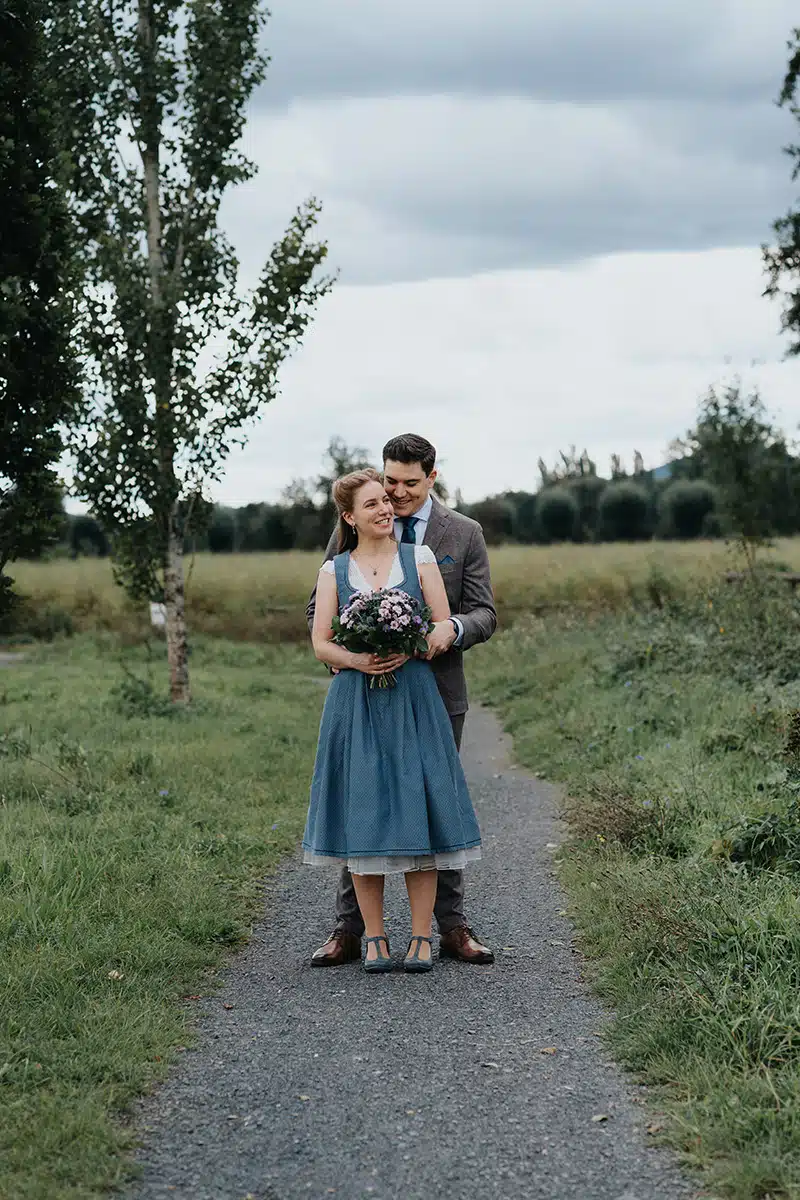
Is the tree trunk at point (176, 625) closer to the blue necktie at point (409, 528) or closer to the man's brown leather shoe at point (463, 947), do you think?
the blue necktie at point (409, 528)

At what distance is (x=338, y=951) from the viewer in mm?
6020

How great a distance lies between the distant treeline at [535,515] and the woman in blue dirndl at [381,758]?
4040cm

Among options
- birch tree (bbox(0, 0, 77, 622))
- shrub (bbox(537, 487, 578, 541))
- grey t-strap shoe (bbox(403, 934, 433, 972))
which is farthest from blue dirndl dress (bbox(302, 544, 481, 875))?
shrub (bbox(537, 487, 578, 541))

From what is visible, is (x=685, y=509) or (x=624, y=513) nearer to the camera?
(x=685, y=509)

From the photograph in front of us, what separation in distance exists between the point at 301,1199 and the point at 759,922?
230 cm

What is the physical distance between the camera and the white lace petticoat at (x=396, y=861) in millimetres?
5707

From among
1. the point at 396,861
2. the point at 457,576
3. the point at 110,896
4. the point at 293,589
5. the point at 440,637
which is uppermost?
the point at 457,576

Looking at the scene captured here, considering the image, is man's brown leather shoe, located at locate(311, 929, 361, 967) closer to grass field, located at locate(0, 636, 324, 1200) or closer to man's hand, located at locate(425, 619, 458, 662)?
grass field, located at locate(0, 636, 324, 1200)

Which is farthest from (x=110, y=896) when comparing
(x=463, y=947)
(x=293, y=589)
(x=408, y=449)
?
(x=293, y=589)

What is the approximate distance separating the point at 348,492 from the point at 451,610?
0.84 meters

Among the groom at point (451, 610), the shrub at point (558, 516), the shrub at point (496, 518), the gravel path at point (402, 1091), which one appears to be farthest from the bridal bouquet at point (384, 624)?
the shrub at point (558, 516)

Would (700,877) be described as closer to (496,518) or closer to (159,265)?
(159,265)

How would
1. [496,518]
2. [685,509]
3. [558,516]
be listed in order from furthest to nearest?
1. [496,518]
2. [558,516]
3. [685,509]

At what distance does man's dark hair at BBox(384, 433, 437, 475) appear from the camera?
5773mm
